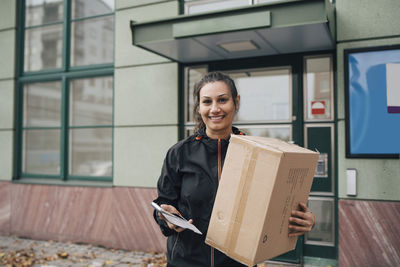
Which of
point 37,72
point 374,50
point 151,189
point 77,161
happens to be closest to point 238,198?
point 374,50

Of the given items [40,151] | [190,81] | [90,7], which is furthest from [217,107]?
[40,151]

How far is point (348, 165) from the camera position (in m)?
4.11

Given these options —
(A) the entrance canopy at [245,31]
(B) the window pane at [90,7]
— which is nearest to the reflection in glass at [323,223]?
(A) the entrance canopy at [245,31]

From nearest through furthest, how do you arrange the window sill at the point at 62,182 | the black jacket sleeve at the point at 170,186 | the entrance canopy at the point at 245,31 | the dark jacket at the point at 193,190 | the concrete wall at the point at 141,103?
the dark jacket at the point at 193,190 < the black jacket sleeve at the point at 170,186 < the entrance canopy at the point at 245,31 < the concrete wall at the point at 141,103 < the window sill at the point at 62,182

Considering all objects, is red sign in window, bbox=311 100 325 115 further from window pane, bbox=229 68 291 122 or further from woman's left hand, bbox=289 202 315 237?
woman's left hand, bbox=289 202 315 237

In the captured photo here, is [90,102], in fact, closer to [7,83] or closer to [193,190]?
[7,83]

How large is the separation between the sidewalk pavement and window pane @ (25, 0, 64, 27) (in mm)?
4151

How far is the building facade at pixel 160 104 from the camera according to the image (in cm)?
396

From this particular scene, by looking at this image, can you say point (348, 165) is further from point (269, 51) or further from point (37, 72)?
point (37, 72)

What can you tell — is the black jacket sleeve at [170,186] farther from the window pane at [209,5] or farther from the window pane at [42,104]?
the window pane at [42,104]

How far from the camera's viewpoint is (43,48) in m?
6.62

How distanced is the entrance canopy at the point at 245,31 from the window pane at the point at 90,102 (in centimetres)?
194

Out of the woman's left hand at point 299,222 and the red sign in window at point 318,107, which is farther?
the red sign in window at point 318,107

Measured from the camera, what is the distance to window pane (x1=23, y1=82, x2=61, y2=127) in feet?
21.6
